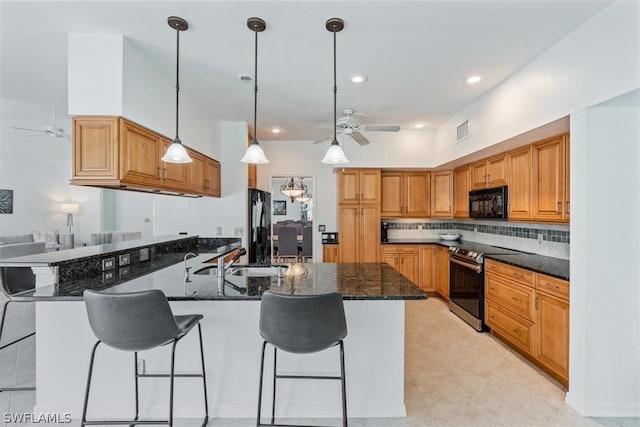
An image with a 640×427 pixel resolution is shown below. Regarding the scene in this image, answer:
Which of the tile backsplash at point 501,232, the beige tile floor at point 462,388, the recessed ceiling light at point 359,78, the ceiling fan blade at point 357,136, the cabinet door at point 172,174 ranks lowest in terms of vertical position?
the beige tile floor at point 462,388

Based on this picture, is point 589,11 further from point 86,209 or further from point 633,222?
point 86,209

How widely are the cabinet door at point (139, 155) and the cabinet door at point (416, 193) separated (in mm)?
3697

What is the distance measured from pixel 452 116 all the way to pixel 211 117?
3.32m

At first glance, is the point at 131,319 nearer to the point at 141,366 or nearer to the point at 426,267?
the point at 141,366

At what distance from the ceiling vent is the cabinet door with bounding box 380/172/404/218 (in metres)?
1.22

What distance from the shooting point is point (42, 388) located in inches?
76.3

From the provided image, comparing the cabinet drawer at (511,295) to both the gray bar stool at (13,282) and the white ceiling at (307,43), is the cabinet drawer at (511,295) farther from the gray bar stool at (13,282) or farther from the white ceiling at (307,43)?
the gray bar stool at (13,282)

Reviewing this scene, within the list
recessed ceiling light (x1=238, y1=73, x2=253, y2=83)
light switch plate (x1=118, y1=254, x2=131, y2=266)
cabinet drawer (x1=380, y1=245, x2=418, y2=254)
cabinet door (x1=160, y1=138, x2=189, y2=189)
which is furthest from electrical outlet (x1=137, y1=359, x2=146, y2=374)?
cabinet drawer (x1=380, y1=245, x2=418, y2=254)

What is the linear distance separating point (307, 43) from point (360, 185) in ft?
9.41

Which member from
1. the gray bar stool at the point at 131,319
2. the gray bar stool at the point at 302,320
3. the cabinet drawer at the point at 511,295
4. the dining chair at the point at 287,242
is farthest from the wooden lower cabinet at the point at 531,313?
the dining chair at the point at 287,242

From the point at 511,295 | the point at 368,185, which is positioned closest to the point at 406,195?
the point at 368,185

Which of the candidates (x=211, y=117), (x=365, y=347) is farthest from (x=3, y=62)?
(x=365, y=347)

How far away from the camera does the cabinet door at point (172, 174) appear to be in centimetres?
291

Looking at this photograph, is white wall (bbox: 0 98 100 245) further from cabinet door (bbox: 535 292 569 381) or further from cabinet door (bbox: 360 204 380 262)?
cabinet door (bbox: 535 292 569 381)
